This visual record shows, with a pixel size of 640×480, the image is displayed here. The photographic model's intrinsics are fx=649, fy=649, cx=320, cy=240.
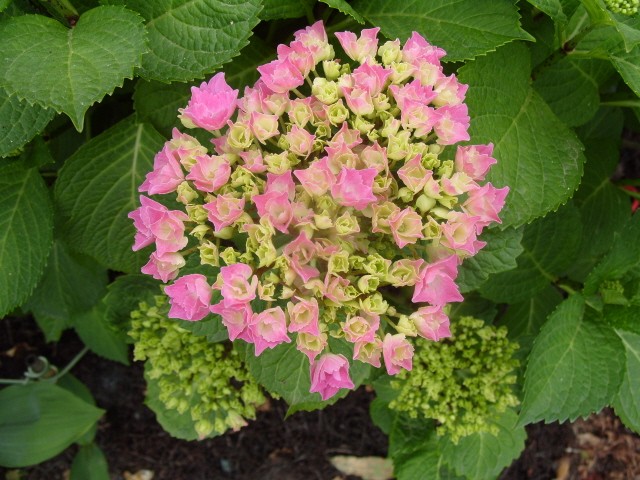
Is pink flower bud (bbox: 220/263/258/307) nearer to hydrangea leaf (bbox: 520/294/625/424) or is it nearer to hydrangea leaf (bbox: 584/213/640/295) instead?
hydrangea leaf (bbox: 520/294/625/424)

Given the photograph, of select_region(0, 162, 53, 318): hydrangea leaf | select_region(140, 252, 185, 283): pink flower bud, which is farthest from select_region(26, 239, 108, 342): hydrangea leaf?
select_region(140, 252, 185, 283): pink flower bud

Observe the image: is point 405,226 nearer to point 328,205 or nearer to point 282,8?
point 328,205

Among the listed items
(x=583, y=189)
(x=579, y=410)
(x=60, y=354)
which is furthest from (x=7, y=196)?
(x=583, y=189)

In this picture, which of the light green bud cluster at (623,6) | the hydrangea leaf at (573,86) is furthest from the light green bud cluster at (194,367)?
the light green bud cluster at (623,6)

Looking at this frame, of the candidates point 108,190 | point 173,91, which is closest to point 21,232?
point 108,190

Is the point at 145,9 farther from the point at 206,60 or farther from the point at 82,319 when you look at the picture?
the point at 82,319

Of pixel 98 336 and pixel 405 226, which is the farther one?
pixel 98 336

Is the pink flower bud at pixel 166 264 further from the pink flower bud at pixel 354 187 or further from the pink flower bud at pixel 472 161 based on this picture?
the pink flower bud at pixel 472 161
